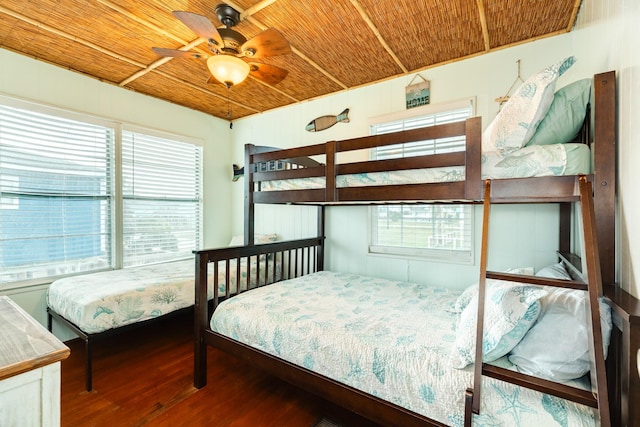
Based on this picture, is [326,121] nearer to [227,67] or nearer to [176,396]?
[227,67]

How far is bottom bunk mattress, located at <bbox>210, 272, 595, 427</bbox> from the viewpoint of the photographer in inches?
43.7

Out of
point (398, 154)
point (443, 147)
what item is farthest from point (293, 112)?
point (443, 147)

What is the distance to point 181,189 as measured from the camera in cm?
379

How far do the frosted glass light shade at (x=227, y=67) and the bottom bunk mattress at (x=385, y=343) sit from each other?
1.58 m

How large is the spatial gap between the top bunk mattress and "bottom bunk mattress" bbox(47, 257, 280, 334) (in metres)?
1.48

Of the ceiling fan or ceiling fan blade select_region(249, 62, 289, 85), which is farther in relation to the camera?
→ ceiling fan blade select_region(249, 62, 289, 85)

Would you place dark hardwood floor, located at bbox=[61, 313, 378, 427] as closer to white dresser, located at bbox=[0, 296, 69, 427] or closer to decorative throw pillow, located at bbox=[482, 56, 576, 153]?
white dresser, located at bbox=[0, 296, 69, 427]

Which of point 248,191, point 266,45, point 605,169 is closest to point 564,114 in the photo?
point 605,169

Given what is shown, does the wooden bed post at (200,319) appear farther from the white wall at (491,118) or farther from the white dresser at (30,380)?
the white wall at (491,118)

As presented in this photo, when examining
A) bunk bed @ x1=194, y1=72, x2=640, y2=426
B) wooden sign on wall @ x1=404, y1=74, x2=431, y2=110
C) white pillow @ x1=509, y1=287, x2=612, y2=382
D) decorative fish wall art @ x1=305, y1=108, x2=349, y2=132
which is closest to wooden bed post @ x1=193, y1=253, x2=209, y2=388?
bunk bed @ x1=194, y1=72, x2=640, y2=426

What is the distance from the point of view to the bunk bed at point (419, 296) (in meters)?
1.03

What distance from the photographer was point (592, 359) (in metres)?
0.97

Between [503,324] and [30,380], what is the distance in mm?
1535

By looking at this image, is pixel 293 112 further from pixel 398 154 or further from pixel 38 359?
pixel 38 359
